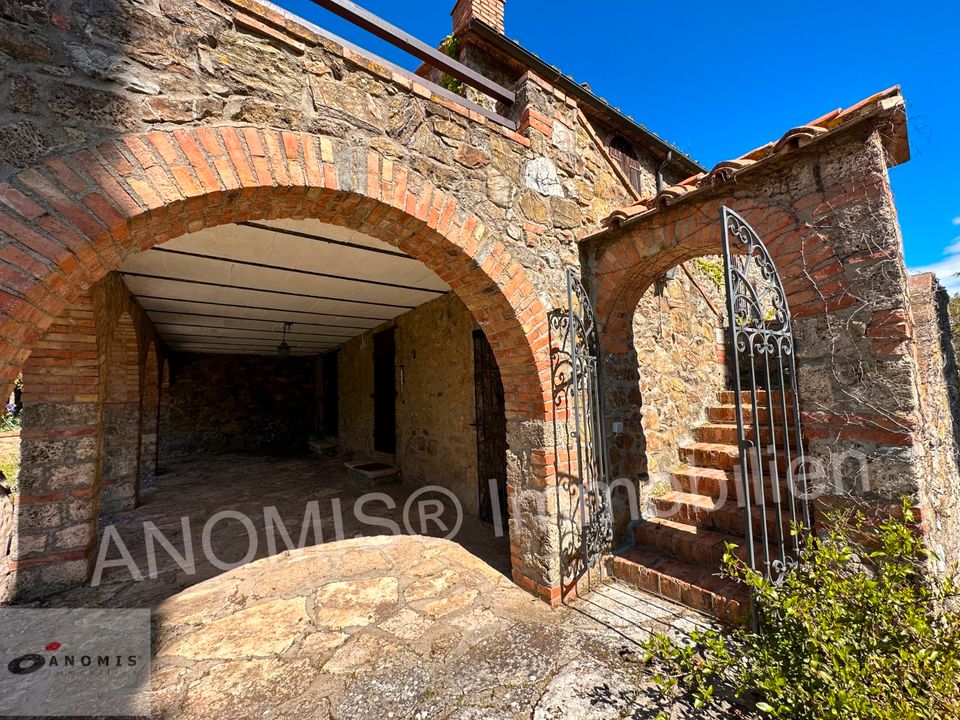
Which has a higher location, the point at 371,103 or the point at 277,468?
the point at 371,103

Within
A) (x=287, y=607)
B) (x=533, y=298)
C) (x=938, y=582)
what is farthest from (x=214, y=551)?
(x=938, y=582)

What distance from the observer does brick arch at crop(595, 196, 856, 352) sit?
2.25 meters

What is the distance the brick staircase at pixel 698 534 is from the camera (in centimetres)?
271

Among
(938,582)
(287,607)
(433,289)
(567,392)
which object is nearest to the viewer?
(938,582)

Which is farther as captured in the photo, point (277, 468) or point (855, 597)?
point (277, 468)

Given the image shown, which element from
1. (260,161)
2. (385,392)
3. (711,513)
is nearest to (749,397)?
(711,513)

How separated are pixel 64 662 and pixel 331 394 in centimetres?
777

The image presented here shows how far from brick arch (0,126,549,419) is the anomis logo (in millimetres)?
1827

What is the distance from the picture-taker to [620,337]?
11.6ft

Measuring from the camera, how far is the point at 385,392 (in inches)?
280

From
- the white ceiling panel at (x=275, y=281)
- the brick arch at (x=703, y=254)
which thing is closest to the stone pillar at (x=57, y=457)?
the white ceiling panel at (x=275, y=281)

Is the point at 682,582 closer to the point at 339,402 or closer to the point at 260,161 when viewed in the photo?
the point at 260,161

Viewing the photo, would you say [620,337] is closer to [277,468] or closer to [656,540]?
[656,540]

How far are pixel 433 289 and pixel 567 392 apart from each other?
2.50 metres
